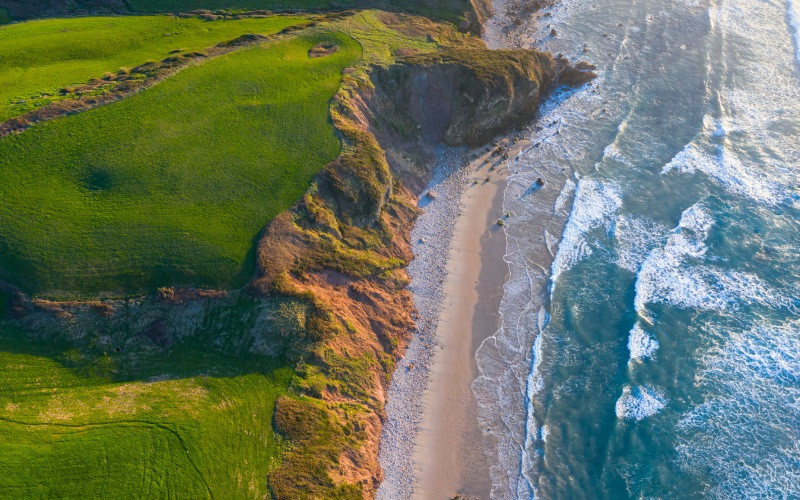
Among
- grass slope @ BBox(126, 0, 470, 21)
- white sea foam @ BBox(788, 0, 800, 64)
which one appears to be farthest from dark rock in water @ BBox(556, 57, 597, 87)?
white sea foam @ BBox(788, 0, 800, 64)

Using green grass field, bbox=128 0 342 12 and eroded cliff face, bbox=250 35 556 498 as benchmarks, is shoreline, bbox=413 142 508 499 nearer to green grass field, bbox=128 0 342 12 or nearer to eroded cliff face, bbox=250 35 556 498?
eroded cliff face, bbox=250 35 556 498

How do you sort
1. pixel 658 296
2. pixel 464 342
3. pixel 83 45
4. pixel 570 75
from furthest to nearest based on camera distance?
pixel 570 75
pixel 83 45
pixel 658 296
pixel 464 342

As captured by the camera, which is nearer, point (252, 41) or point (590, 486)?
point (590, 486)

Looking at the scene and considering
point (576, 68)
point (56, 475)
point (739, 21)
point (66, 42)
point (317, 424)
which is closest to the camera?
point (56, 475)


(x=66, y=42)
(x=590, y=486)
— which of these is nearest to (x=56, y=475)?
(x=590, y=486)

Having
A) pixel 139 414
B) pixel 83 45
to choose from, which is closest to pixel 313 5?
pixel 83 45

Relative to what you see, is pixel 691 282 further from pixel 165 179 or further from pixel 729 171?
pixel 165 179

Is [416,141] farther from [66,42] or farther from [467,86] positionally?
[66,42]
